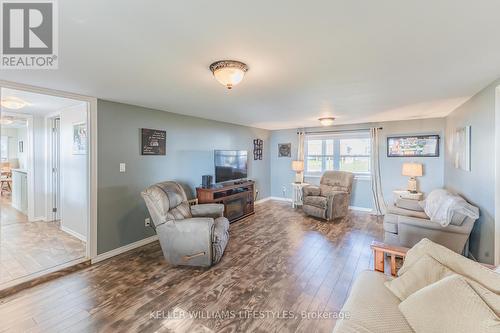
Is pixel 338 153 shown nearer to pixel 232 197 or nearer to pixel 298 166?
pixel 298 166

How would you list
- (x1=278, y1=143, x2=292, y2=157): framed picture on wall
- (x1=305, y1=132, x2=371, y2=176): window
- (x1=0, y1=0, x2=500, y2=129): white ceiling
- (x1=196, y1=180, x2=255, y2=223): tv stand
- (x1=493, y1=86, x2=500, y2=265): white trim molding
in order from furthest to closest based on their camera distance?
(x1=278, y1=143, x2=292, y2=157): framed picture on wall, (x1=305, y1=132, x2=371, y2=176): window, (x1=196, y1=180, x2=255, y2=223): tv stand, (x1=493, y1=86, x2=500, y2=265): white trim molding, (x1=0, y1=0, x2=500, y2=129): white ceiling

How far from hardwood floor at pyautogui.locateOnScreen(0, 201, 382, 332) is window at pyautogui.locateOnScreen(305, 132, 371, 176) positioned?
9.12 feet

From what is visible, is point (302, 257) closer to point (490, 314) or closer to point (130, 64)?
point (490, 314)

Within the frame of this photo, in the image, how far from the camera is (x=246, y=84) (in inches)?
102

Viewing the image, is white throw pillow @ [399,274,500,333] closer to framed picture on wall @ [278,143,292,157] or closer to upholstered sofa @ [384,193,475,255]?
upholstered sofa @ [384,193,475,255]

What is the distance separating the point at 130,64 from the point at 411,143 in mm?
5768

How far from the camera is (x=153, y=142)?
3.81m

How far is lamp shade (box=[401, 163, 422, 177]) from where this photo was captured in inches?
187

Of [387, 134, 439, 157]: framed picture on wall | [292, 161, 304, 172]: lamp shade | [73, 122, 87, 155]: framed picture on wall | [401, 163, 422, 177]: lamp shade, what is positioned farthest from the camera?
[292, 161, 304, 172]: lamp shade

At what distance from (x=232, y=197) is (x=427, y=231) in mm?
3268

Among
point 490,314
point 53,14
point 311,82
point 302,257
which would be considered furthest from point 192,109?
point 490,314

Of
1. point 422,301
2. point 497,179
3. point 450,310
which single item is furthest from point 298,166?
point 450,310

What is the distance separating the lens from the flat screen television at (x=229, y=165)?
15.7 ft

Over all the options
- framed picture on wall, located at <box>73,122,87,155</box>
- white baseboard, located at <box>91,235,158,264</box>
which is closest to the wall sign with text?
framed picture on wall, located at <box>73,122,87,155</box>
